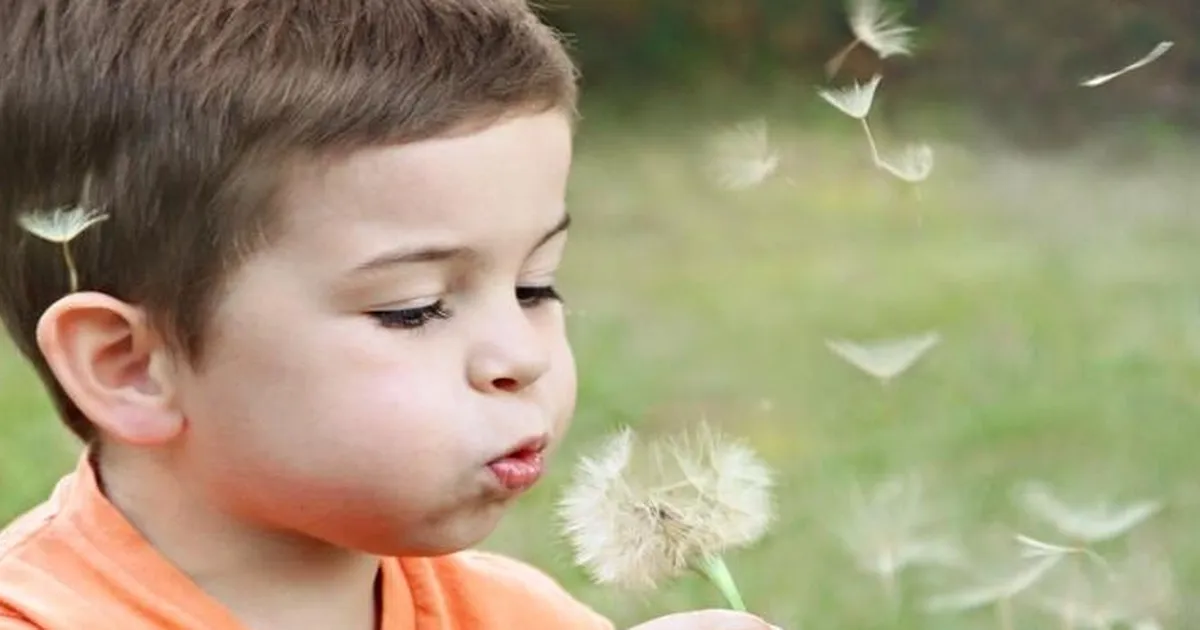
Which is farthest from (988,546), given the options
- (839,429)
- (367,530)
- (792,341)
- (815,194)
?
(815,194)

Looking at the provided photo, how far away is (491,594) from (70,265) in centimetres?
43

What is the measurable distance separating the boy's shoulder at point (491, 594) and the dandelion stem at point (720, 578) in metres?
0.19

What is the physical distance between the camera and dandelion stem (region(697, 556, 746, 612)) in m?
1.52

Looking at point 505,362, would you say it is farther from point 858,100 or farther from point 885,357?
point 885,357

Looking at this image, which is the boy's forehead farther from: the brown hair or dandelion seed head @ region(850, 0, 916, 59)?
dandelion seed head @ region(850, 0, 916, 59)

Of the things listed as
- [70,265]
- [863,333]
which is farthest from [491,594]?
[863,333]

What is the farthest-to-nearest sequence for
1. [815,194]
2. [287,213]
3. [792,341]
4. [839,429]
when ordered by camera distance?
[815,194] → [792,341] → [839,429] → [287,213]

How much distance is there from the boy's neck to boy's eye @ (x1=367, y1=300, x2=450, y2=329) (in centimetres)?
18

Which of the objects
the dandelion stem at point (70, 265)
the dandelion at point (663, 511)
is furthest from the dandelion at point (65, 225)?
the dandelion at point (663, 511)

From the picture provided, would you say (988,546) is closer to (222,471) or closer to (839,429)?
(839,429)

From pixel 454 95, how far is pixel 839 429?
2190 mm

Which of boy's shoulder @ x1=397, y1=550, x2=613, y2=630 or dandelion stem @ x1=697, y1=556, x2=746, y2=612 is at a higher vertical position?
dandelion stem @ x1=697, y1=556, x2=746, y2=612

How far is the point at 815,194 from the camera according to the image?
17.9 feet


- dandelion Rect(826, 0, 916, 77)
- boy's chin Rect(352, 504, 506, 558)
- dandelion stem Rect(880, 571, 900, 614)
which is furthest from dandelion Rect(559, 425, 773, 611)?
dandelion stem Rect(880, 571, 900, 614)
